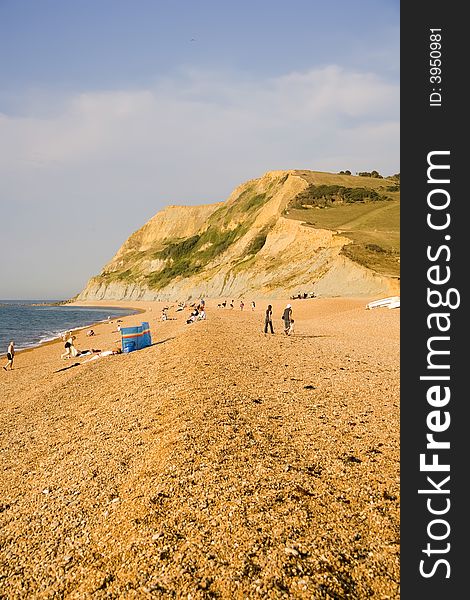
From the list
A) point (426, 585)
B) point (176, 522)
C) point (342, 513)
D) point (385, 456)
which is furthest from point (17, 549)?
point (385, 456)

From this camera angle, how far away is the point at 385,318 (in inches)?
1184

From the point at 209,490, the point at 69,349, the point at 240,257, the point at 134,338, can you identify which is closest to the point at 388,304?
the point at 134,338

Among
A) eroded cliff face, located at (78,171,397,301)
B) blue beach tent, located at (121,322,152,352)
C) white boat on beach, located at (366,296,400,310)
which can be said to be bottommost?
blue beach tent, located at (121,322,152,352)

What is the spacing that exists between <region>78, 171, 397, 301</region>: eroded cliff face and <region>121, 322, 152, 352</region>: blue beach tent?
124ft

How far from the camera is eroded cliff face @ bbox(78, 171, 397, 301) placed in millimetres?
63188

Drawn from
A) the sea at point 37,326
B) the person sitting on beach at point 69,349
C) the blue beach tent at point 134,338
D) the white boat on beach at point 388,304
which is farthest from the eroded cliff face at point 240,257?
the person sitting on beach at point 69,349

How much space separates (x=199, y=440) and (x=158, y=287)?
126749mm

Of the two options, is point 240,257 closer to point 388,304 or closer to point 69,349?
point 388,304

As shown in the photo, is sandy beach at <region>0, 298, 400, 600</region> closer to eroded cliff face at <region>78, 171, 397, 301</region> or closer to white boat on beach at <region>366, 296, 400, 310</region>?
white boat on beach at <region>366, 296, 400, 310</region>

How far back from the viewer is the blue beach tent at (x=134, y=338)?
21.5 metres

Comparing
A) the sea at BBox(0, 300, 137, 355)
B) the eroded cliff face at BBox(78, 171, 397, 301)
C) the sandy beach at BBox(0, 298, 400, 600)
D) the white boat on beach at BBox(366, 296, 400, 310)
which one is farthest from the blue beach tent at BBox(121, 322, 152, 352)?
the eroded cliff face at BBox(78, 171, 397, 301)

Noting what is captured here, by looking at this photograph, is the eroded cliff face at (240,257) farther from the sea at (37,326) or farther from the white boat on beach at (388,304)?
the sea at (37,326)

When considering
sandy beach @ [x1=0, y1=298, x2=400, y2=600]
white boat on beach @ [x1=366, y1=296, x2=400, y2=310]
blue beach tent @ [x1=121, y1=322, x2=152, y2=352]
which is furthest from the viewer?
white boat on beach @ [x1=366, y1=296, x2=400, y2=310]

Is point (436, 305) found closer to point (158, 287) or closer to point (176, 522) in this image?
point (176, 522)
